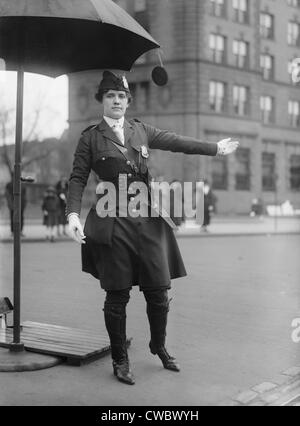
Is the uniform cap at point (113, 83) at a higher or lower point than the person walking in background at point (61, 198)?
higher

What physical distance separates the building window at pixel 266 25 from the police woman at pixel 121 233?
42814mm

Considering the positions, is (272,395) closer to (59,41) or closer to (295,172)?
(59,41)

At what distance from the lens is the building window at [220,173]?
42219mm

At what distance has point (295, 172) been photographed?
164 feet

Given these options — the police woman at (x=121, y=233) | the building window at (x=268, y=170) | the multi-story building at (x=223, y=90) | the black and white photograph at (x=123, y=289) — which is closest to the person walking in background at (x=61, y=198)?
the black and white photograph at (x=123, y=289)

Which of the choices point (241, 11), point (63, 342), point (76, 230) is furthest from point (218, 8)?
point (76, 230)

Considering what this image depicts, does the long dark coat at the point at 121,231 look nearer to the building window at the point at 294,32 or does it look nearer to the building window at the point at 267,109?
the building window at the point at 267,109

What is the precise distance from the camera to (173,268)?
4.56 m

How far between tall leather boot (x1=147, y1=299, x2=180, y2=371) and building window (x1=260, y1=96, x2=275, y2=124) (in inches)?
1721

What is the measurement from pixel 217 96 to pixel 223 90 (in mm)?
730

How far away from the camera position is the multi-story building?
1547 inches

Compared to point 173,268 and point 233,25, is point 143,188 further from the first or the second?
point 233,25
